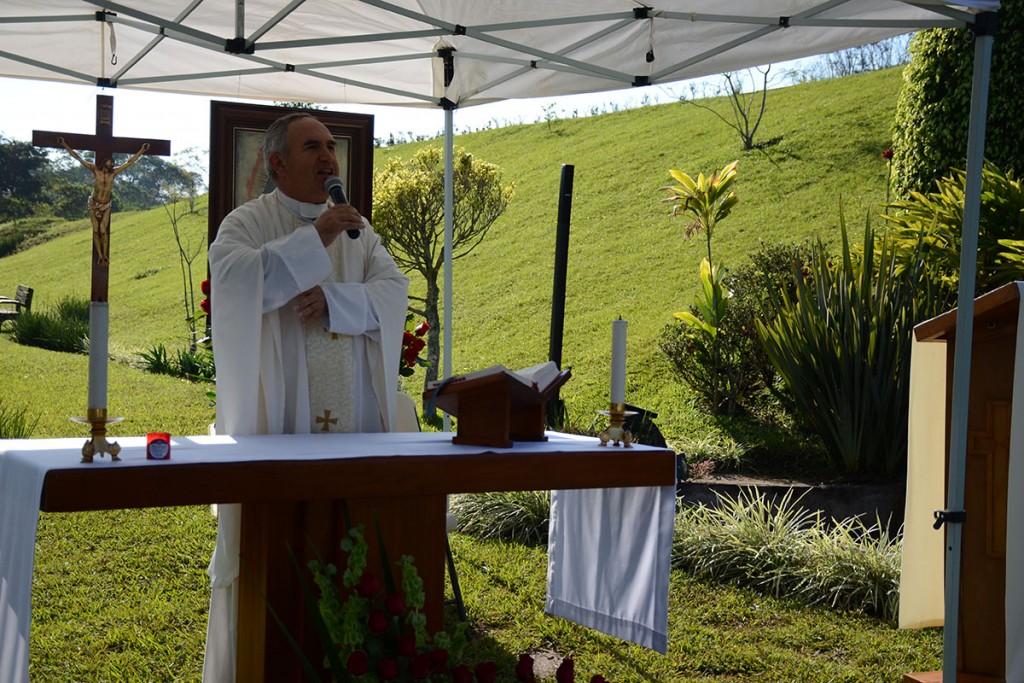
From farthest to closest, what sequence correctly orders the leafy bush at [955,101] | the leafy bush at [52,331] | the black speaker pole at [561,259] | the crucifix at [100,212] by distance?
1. the leafy bush at [52,331]
2. the leafy bush at [955,101]
3. the black speaker pole at [561,259]
4. the crucifix at [100,212]

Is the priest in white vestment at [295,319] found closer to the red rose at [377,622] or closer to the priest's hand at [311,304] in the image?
the priest's hand at [311,304]

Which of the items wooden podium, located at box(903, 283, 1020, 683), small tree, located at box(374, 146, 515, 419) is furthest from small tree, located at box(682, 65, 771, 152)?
wooden podium, located at box(903, 283, 1020, 683)

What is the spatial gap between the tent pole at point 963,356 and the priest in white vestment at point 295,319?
1890mm

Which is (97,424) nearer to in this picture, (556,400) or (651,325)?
(556,400)

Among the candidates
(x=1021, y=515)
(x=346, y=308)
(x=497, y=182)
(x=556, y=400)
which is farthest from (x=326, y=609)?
(x=497, y=182)

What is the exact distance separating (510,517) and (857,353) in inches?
92.2

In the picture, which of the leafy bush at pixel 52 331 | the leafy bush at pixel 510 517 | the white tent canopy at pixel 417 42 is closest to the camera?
the white tent canopy at pixel 417 42

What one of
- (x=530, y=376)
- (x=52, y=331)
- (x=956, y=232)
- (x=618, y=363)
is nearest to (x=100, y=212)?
(x=530, y=376)

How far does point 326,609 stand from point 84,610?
3.06 meters

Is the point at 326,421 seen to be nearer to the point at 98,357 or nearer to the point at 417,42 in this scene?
the point at 98,357

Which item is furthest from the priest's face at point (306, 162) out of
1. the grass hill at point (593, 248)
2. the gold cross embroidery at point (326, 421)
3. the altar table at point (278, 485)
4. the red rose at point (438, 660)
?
the grass hill at point (593, 248)

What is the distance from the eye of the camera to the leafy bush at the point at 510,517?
6.21m

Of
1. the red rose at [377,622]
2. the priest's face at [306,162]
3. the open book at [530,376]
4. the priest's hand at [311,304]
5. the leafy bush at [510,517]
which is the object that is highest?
the priest's face at [306,162]

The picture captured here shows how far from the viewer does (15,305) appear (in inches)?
692
